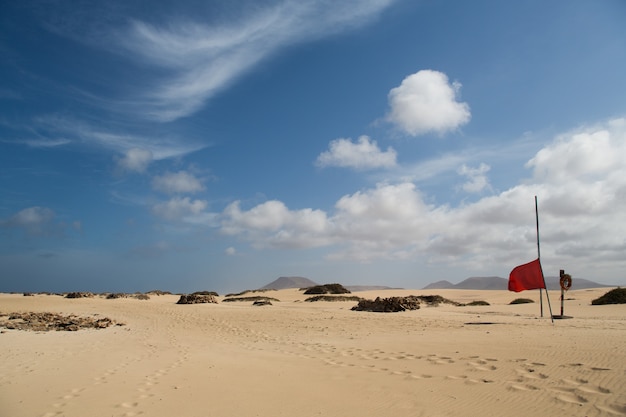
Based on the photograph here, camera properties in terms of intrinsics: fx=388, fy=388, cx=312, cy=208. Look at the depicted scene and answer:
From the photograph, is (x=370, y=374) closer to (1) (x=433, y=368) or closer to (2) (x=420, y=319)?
(1) (x=433, y=368)

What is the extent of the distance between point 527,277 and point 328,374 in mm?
11248

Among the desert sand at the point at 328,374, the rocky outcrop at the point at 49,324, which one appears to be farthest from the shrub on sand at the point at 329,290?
the desert sand at the point at 328,374

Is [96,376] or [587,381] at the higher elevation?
[587,381]

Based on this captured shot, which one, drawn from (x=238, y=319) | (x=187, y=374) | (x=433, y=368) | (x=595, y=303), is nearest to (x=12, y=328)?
(x=238, y=319)

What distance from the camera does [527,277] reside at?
15273 millimetres

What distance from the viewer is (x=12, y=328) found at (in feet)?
53.6

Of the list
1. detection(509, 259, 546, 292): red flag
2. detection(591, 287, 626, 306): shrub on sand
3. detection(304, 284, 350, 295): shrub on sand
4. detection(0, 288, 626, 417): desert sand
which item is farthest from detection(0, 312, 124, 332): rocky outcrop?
detection(591, 287, 626, 306): shrub on sand

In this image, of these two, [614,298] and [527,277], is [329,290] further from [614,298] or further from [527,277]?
[527,277]

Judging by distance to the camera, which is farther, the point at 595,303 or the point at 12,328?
the point at 595,303

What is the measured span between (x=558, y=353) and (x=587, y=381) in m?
2.25

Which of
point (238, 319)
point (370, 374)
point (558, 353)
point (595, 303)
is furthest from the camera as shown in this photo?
point (595, 303)

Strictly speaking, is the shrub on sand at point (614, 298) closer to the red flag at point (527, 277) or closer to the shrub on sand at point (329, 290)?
the red flag at point (527, 277)

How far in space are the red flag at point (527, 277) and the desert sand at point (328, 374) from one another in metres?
1.78

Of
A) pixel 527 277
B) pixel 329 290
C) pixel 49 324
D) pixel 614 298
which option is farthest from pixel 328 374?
pixel 329 290
